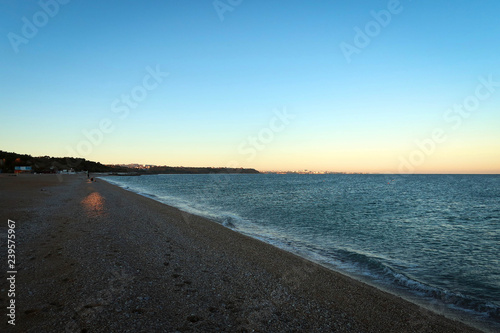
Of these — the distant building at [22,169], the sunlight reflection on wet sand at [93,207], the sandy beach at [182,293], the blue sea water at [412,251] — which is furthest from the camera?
the distant building at [22,169]

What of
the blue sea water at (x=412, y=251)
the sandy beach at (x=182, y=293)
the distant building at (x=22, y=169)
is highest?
the distant building at (x=22, y=169)

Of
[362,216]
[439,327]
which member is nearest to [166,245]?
[439,327]

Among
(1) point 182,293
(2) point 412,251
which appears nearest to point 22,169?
(1) point 182,293

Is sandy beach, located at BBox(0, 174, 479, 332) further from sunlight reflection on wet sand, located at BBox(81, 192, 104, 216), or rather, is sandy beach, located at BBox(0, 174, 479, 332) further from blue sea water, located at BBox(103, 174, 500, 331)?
sunlight reflection on wet sand, located at BBox(81, 192, 104, 216)

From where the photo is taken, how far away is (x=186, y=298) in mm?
7188

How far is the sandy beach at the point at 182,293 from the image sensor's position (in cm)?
600

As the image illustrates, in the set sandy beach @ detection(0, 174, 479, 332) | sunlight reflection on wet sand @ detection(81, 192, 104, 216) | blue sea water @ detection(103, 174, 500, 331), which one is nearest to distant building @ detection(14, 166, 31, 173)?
sunlight reflection on wet sand @ detection(81, 192, 104, 216)

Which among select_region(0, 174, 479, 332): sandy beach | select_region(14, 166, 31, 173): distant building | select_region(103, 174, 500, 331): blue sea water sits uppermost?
select_region(14, 166, 31, 173): distant building

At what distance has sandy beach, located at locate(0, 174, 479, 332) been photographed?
19.7 ft

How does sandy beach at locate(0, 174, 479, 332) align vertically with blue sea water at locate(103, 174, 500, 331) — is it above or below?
above

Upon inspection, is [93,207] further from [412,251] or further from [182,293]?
[412,251]

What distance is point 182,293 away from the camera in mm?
7484

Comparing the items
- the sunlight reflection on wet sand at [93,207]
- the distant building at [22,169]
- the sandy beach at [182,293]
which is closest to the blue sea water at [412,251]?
the sandy beach at [182,293]

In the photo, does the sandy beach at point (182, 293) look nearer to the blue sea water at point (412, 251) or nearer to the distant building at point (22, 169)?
the blue sea water at point (412, 251)
